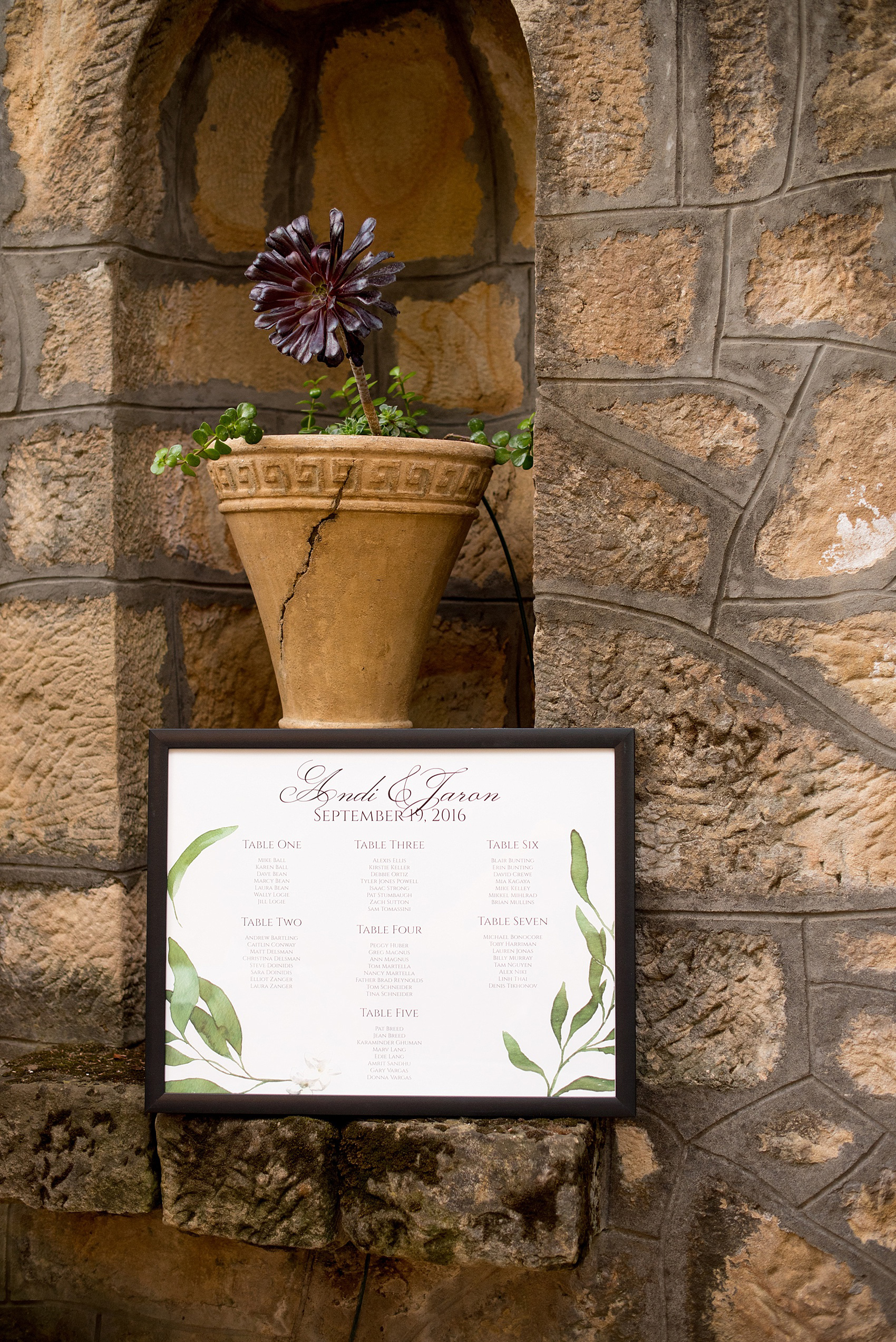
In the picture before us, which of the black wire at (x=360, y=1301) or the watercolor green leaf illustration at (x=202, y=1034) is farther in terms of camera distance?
the black wire at (x=360, y=1301)

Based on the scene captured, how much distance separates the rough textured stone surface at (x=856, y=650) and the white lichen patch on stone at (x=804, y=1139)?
477 mm

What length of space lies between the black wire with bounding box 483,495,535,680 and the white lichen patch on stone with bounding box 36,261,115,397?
1.90 feet

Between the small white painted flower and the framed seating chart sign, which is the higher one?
the framed seating chart sign

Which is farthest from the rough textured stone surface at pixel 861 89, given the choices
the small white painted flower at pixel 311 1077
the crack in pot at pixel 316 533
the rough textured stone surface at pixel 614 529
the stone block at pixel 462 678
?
the small white painted flower at pixel 311 1077

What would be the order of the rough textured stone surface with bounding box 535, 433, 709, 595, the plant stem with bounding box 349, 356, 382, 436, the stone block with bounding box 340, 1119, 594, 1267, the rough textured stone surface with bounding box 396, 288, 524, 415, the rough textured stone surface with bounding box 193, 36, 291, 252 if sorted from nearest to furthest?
the stone block with bounding box 340, 1119, 594, 1267, the rough textured stone surface with bounding box 535, 433, 709, 595, the plant stem with bounding box 349, 356, 382, 436, the rough textured stone surface with bounding box 193, 36, 291, 252, the rough textured stone surface with bounding box 396, 288, 524, 415

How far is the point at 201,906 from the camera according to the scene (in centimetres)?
132

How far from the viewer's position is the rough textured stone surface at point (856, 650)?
1302mm

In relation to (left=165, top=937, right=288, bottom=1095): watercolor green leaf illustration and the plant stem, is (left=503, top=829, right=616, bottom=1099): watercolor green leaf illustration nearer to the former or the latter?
(left=165, top=937, right=288, bottom=1095): watercolor green leaf illustration

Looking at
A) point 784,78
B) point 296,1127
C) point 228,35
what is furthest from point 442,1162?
point 228,35

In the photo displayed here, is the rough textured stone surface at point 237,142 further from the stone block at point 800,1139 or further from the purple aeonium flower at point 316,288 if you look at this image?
the stone block at point 800,1139

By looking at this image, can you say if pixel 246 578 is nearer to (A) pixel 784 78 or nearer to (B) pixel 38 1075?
(B) pixel 38 1075

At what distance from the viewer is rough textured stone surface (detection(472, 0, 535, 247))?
1.63m

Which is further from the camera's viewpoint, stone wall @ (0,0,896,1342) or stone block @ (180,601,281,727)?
stone block @ (180,601,281,727)

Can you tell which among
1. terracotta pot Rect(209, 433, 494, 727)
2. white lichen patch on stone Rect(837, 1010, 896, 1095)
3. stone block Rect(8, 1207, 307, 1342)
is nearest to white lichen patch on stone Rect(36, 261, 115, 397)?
terracotta pot Rect(209, 433, 494, 727)
